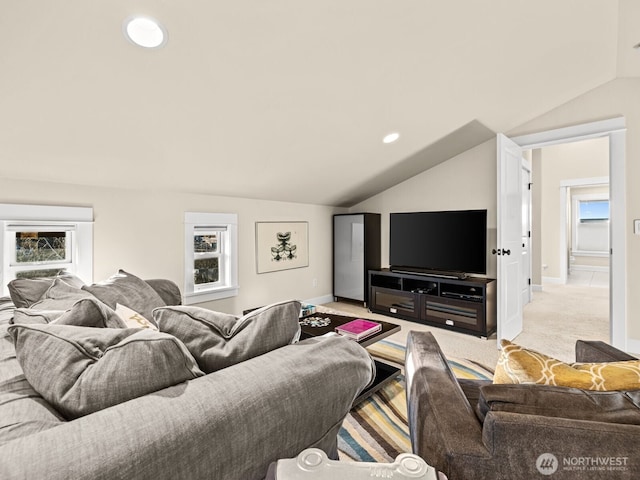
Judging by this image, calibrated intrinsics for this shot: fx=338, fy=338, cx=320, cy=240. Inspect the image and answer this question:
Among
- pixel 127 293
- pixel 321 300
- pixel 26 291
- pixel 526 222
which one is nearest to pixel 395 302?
pixel 321 300

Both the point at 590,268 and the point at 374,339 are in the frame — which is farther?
the point at 590,268

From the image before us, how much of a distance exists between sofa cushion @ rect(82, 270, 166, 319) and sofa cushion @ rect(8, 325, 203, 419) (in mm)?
1189

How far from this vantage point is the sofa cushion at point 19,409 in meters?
0.64

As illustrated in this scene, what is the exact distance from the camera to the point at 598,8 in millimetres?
2182

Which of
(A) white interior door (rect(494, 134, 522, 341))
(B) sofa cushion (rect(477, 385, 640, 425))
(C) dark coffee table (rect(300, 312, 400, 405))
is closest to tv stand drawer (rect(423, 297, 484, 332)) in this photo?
(A) white interior door (rect(494, 134, 522, 341))

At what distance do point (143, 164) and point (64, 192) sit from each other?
2.29 ft

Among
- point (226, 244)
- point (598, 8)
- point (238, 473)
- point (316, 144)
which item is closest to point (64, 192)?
point (226, 244)

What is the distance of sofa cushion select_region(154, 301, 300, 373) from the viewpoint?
3.22ft

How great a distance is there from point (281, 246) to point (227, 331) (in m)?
3.44

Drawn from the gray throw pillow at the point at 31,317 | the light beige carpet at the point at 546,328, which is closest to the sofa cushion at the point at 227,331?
the gray throw pillow at the point at 31,317

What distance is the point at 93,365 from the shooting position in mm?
778

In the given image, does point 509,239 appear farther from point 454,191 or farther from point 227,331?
point 227,331

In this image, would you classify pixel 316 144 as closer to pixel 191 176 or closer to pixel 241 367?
pixel 191 176

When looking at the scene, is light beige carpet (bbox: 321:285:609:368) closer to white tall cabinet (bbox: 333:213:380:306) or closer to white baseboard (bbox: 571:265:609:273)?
white tall cabinet (bbox: 333:213:380:306)
